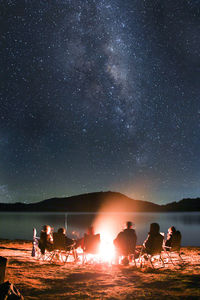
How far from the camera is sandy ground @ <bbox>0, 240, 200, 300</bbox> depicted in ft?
16.5

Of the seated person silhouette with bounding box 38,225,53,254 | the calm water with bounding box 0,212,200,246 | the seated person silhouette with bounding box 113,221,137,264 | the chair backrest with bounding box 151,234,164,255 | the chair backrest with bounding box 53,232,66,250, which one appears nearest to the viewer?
the chair backrest with bounding box 151,234,164,255

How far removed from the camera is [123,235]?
805 centimetres

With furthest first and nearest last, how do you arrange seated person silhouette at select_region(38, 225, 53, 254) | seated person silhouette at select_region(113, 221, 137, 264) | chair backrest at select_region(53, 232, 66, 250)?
1. seated person silhouette at select_region(38, 225, 53, 254)
2. chair backrest at select_region(53, 232, 66, 250)
3. seated person silhouette at select_region(113, 221, 137, 264)

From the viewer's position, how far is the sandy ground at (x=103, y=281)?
16.5 feet

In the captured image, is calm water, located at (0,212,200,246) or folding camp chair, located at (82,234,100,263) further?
calm water, located at (0,212,200,246)

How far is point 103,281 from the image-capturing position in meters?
6.01

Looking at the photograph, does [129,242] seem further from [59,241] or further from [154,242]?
[59,241]

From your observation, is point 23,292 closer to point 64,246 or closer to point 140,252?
point 64,246

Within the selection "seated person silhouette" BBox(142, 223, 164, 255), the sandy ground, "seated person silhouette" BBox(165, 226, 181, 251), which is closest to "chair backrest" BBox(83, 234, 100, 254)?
the sandy ground

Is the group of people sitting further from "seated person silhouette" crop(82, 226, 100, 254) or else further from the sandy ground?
the sandy ground

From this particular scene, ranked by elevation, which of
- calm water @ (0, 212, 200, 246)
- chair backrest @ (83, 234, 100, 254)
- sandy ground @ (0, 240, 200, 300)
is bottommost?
calm water @ (0, 212, 200, 246)

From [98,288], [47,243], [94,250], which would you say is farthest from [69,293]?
[47,243]

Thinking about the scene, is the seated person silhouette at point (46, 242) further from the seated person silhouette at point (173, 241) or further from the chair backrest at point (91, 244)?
the seated person silhouette at point (173, 241)

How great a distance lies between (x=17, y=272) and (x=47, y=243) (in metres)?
1.92
